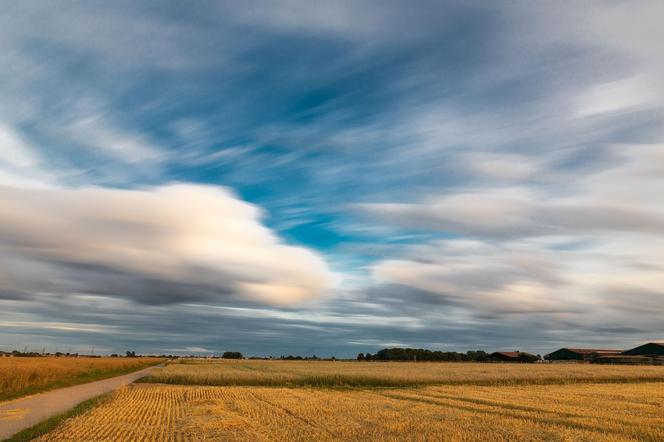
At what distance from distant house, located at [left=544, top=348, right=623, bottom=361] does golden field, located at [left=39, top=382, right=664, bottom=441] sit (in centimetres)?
15789

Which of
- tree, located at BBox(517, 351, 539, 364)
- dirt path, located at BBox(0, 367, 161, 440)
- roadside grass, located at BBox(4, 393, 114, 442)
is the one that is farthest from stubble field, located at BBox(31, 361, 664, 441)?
tree, located at BBox(517, 351, 539, 364)

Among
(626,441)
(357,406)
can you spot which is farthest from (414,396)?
(626,441)

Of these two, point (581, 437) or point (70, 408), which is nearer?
point (581, 437)

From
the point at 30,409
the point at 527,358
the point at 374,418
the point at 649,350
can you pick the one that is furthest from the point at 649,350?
the point at 30,409

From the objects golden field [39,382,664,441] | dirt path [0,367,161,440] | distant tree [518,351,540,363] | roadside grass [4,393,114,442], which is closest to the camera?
roadside grass [4,393,114,442]

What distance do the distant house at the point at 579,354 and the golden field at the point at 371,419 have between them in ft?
518

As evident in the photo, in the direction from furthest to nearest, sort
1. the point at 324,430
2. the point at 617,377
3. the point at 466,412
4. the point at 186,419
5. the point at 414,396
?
the point at 617,377 < the point at 414,396 < the point at 466,412 < the point at 186,419 < the point at 324,430

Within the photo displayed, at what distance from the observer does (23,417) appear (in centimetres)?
2569

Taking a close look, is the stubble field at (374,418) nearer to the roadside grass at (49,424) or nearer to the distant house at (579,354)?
the roadside grass at (49,424)

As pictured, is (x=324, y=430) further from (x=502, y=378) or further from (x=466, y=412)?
(x=502, y=378)

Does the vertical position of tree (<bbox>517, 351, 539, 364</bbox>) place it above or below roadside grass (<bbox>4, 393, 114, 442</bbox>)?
above

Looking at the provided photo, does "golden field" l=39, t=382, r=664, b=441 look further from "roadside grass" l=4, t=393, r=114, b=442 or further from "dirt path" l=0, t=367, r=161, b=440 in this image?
"dirt path" l=0, t=367, r=161, b=440

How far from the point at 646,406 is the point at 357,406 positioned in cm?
1626

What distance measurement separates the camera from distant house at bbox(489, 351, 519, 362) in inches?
6877
